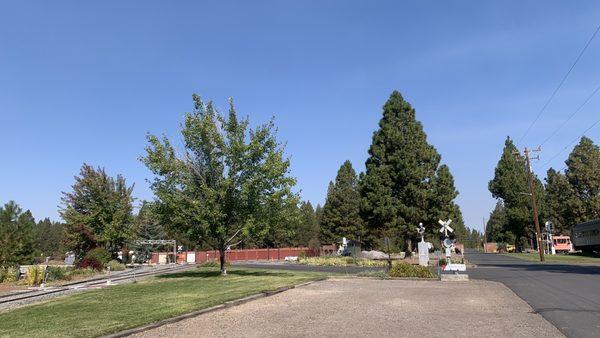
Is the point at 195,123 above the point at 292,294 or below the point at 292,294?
above

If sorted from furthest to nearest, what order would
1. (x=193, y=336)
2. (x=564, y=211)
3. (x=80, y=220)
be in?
(x=564, y=211)
(x=80, y=220)
(x=193, y=336)

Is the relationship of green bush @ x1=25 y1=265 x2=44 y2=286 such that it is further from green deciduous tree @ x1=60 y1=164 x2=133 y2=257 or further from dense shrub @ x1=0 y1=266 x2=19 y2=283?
green deciduous tree @ x1=60 y1=164 x2=133 y2=257

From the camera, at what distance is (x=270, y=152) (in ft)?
80.8

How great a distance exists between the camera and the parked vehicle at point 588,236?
47.0m

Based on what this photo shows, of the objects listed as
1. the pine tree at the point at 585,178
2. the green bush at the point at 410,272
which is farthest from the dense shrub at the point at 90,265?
the pine tree at the point at 585,178

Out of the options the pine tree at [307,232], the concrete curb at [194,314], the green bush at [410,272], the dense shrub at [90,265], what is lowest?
the concrete curb at [194,314]

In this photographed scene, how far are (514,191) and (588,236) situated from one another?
25810 mm

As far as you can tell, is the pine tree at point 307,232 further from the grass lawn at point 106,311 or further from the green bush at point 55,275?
the grass lawn at point 106,311

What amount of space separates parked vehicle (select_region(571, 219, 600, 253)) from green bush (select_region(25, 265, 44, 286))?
47226 millimetres

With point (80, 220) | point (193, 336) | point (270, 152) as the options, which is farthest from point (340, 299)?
point (80, 220)

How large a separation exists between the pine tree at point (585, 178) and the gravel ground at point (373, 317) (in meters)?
54.5

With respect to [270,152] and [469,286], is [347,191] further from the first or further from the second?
[469,286]

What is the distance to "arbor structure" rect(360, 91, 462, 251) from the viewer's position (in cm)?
4525

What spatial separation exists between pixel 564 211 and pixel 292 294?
61079mm
